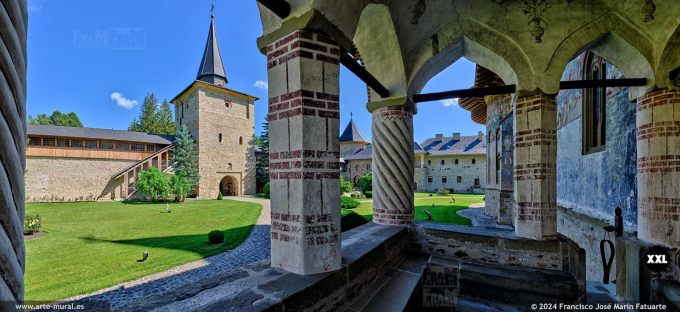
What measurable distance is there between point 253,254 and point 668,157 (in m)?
9.01

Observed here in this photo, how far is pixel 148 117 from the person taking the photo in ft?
139

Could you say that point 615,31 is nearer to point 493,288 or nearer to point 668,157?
point 668,157

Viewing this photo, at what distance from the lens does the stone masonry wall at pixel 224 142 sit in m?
28.2

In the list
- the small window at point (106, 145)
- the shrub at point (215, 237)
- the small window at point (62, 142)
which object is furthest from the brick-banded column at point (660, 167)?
the small window at point (62, 142)

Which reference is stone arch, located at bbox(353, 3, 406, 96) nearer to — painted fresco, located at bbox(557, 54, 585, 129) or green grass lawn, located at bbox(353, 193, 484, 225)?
painted fresco, located at bbox(557, 54, 585, 129)

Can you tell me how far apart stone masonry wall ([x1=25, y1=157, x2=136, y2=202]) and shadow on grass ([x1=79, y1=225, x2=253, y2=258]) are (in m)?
17.5

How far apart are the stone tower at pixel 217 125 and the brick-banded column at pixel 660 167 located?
2956 centimetres

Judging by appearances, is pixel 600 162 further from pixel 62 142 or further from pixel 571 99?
pixel 62 142

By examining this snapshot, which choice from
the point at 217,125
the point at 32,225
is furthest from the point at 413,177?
the point at 217,125

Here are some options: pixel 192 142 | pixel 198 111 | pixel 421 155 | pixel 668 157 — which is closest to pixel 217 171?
pixel 192 142

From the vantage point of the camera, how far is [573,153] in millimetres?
7371

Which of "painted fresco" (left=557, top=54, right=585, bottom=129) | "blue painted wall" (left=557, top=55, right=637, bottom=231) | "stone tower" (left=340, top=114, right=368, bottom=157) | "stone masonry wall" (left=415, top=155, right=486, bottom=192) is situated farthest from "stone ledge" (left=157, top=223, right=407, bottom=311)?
"stone tower" (left=340, top=114, right=368, bottom=157)

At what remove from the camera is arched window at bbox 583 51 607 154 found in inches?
233

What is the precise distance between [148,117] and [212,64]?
1925cm
